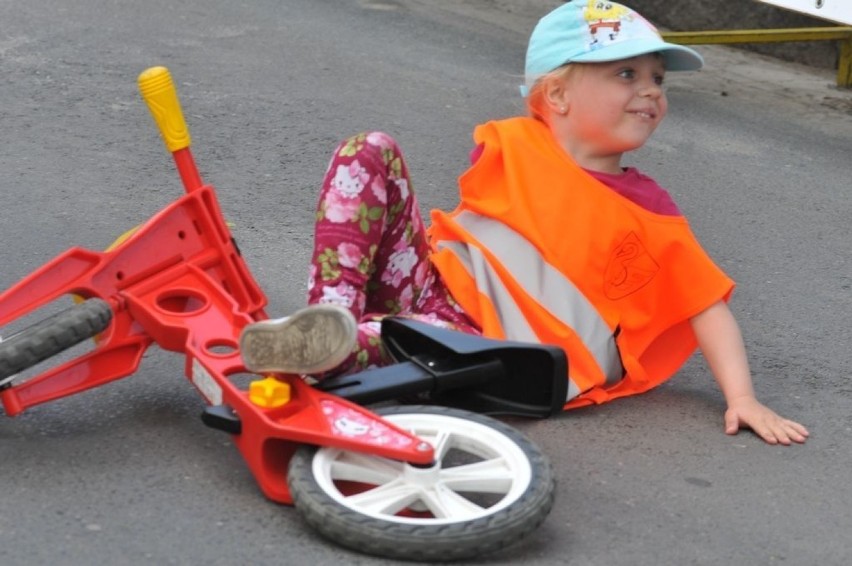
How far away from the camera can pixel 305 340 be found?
2.52 meters

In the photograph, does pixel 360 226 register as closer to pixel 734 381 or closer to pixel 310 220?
pixel 734 381

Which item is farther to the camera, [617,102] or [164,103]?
[617,102]

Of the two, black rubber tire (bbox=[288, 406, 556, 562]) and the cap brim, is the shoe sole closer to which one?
black rubber tire (bbox=[288, 406, 556, 562])

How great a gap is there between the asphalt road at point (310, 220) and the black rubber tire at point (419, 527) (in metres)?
0.08

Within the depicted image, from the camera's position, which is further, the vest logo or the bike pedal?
the vest logo

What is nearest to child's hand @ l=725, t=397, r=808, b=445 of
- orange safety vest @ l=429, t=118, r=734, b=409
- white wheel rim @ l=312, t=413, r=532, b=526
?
orange safety vest @ l=429, t=118, r=734, b=409

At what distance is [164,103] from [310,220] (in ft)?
4.82

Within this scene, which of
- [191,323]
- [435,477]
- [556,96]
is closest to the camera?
[435,477]

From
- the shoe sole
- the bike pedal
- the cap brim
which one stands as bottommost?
the bike pedal

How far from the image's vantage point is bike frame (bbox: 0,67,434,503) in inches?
101

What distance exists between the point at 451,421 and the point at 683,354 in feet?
2.70

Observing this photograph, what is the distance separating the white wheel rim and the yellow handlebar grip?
30.5 inches

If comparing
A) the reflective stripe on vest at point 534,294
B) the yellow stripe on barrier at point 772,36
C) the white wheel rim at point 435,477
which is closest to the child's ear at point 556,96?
the reflective stripe on vest at point 534,294

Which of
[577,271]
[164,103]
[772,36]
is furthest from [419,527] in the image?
[772,36]
